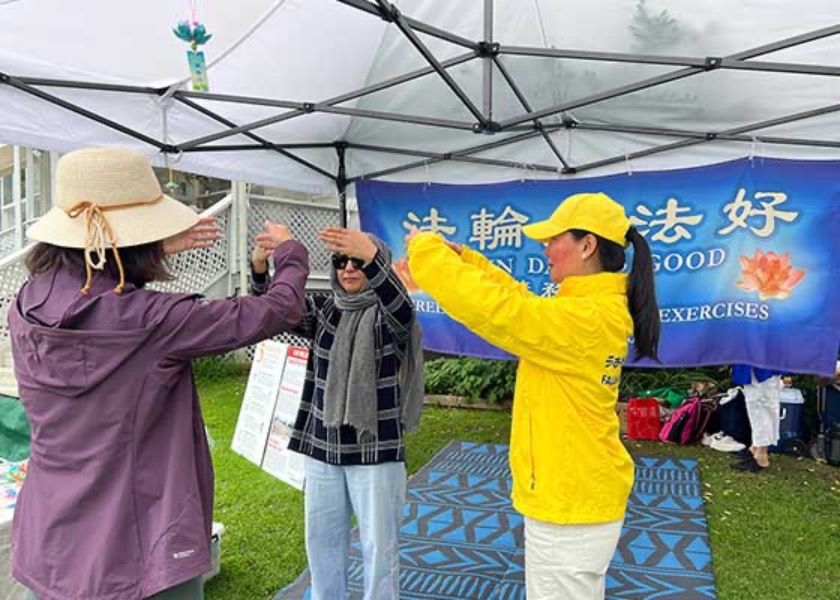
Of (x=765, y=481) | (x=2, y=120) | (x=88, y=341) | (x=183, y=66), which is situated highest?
(x=183, y=66)

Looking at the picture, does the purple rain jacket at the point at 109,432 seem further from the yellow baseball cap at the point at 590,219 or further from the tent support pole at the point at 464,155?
the tent support pole at the point at 464,155

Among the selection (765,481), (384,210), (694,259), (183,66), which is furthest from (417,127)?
(765,481)

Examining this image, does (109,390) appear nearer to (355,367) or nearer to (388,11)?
(355,367)

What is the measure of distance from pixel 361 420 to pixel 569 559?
84 cm

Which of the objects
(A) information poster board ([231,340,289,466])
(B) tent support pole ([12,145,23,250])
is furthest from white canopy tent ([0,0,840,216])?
(B) tent support pole ([12,145,23,250])

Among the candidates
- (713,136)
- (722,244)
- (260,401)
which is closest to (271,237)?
(260,401)

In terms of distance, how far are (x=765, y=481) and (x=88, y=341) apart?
4967 millimetres

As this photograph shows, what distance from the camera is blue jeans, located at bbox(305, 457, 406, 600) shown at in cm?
237

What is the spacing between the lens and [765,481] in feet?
15.9

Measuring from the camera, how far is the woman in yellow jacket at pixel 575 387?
70.2 inches

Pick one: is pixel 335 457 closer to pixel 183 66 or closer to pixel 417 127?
pixel 183 66

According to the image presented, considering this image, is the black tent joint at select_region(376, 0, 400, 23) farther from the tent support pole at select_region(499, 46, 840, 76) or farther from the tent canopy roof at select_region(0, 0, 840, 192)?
the tent support pole at select_region(499, 46, 840, 76)

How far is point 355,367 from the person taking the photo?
Answer: 7.77ft

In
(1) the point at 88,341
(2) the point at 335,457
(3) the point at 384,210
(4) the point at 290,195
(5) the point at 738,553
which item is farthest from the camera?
(4) the point at 290,195
